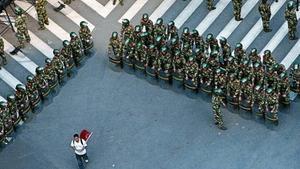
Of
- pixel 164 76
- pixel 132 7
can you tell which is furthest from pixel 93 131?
pixel 132 7

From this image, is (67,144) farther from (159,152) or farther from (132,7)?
(132,7)

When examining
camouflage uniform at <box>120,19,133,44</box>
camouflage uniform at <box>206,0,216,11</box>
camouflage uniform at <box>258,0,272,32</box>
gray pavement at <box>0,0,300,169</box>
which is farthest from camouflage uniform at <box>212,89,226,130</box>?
camouflage uniform at <box>206,0,216,11</box>

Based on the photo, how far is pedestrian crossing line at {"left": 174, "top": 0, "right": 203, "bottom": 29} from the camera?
5569 cm

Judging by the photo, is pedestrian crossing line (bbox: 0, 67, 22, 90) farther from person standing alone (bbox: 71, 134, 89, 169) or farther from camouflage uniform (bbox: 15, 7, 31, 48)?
person standing alone (bbox: 71, 134, 89, 169)

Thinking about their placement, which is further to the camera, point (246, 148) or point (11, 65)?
point (11, 65)

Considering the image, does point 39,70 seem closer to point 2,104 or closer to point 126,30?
point 2,104

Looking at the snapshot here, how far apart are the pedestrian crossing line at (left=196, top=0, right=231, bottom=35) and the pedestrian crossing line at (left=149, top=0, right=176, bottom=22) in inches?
89.8

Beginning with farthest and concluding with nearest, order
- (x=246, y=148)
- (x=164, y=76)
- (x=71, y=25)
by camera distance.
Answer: (x=71, y=25)
(x=164, y=76)
(x=246, y=148)

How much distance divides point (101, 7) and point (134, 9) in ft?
6.16

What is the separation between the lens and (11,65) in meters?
55.0

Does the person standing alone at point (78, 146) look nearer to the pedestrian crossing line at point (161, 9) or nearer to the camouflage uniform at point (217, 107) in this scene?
the camouflage uniform at point (217, 107)

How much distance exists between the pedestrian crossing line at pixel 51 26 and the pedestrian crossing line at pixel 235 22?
8356mm

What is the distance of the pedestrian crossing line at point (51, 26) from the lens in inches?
2208

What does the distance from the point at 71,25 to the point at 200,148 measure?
448 inches
